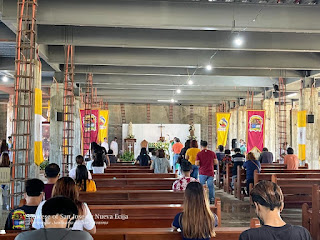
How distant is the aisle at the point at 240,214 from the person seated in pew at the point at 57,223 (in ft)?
19.3

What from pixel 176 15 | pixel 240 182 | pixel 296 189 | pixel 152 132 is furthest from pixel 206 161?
pixel 152 132

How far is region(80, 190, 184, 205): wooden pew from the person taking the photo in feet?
21.9

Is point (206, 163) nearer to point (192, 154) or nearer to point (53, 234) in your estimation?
point (192, 154)

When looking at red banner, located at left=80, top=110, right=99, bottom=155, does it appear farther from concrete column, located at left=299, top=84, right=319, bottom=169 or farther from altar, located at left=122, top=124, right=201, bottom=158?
altar, located at left=122, top=124, right=201, bottom=158

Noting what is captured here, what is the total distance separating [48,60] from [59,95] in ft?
5.89

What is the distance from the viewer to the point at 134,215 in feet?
18.4

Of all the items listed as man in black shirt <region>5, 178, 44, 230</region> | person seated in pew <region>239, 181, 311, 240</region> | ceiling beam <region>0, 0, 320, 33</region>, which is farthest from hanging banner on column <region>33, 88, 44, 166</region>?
person seated in pew <region>239, 181, 311, 240</region>

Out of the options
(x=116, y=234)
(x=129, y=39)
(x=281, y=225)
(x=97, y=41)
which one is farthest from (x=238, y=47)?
(x=281, y=225)

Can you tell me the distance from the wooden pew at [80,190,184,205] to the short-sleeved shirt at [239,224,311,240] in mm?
4115

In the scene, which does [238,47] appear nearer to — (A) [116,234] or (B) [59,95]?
(B) [59,95]

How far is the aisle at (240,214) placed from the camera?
27.8ft

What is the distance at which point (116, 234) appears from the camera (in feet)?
12.7

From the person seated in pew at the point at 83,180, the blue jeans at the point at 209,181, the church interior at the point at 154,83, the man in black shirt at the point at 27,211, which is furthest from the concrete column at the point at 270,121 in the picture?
the man in black shirt at the point at 27,211

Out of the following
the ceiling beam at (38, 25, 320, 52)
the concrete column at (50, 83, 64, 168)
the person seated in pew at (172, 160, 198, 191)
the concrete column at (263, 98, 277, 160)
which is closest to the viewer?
the person seated in pew at (172, 160, 198, 191)
